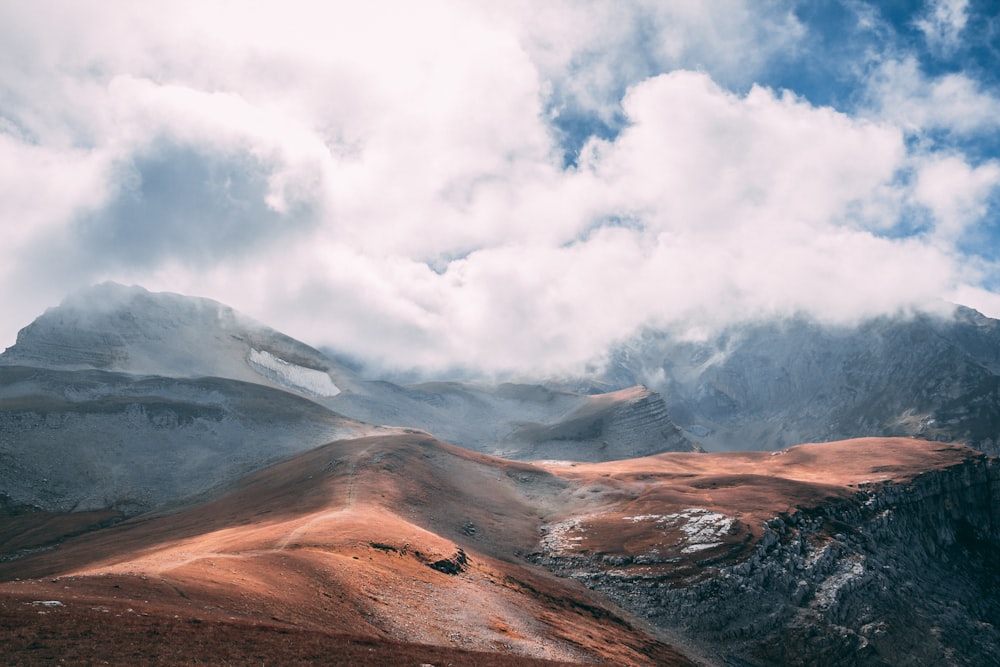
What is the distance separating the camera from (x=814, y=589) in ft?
270

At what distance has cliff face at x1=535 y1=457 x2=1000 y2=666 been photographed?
75.1 m

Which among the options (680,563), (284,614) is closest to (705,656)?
(680,563)

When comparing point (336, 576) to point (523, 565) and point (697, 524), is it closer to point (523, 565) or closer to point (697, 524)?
point (523, 565)

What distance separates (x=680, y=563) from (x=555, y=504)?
39.8m

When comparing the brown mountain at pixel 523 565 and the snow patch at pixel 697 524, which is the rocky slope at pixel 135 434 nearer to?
the brown mountain at pixel 523 565

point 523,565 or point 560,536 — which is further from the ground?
point 560,536

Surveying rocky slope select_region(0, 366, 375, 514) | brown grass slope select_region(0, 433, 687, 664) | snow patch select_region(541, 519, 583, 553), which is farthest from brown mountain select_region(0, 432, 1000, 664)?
rocky slope select_region(0, 366, 375, 514)

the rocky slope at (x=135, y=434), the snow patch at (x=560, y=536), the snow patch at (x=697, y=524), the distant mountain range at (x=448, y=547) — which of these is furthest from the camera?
the rocky slope at (x=135, y=434)

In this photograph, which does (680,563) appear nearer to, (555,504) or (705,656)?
(705,656)

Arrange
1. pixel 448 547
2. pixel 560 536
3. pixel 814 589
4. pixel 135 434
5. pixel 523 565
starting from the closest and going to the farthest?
pixel 448 547 < pixel 814 589 < pixel 523 565 < pixel 560 536 < pixel 135 434

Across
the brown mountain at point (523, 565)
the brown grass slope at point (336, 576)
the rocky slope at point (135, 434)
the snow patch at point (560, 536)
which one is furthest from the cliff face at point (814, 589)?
the rocky slope at point (135, 434)

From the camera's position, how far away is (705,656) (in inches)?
2761

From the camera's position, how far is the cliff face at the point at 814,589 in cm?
7512

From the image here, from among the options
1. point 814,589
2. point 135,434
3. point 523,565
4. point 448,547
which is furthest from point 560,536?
point 135,434
